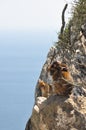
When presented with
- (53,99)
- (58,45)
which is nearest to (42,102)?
(53,99)

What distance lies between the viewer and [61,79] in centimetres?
2419

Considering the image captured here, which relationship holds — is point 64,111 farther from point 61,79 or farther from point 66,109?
point 61,79

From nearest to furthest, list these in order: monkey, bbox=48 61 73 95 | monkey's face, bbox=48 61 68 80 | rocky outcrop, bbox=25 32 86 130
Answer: rocky outcrop, bbox=25 32 86 130 → monkey, bbox=48 61 73 95 → monkey's face, bbox=48 61 68 80

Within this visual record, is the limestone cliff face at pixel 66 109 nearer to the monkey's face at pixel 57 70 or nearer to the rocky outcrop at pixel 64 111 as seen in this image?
the rocky outcrop at pixel 64 111

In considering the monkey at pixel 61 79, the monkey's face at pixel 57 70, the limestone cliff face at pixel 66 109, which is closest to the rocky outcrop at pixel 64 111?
the limestone cliff face at pixel 66 109

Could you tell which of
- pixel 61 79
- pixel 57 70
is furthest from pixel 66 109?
pixel 57 70

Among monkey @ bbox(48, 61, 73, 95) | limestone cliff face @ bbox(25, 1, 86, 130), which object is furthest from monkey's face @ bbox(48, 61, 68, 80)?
limestone cliff face @ bbox(25, 1, 86, 130)

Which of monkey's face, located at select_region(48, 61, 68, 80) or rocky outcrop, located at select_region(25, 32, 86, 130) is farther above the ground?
monkey's face, located at select_region(48, 61, 68, 80)

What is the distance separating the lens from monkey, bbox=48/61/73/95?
946 inches

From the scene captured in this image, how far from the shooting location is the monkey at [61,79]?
2403 centimetres

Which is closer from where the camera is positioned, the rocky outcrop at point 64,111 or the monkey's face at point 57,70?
the rocky outcrop at point 64,111

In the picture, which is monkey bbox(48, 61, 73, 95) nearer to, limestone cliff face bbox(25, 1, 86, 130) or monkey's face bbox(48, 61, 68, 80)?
monkey's face bbox(48, 61, 68, 80)

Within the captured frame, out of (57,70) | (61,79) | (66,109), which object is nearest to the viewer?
(66,109)

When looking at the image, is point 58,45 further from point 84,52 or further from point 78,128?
point 78,128
